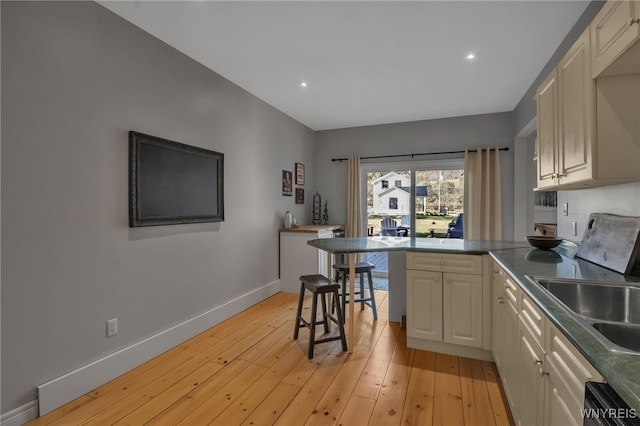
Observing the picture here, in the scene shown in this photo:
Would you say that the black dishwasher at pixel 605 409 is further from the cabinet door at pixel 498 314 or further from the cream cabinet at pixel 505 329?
the cabinet door at pixel 498 314

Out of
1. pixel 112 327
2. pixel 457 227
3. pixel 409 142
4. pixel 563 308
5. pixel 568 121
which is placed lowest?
pixel 112 327

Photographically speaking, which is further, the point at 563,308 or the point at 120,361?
the point at 120,361

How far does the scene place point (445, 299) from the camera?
2.61m

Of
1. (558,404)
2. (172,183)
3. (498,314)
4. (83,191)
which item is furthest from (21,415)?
(498,314)

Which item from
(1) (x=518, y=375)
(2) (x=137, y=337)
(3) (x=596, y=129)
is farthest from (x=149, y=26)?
(1) (x=518, y=375)

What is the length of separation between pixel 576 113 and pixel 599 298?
1011 mm

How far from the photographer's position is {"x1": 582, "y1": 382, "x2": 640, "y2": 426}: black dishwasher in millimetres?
656

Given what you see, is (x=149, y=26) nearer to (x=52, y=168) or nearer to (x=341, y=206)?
(x=52, y=168)

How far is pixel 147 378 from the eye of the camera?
229 centimetres

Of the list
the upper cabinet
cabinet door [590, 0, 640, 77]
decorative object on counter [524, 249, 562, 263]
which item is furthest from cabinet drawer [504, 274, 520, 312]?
cabinet door [590, 0, 640, 77]

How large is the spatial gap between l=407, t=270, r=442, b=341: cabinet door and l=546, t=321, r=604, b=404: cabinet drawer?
1.45 metres

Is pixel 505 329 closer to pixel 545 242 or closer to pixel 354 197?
pixel 545 242

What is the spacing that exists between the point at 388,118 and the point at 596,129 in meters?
3.49

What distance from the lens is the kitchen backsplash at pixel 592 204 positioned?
5.98 feet
